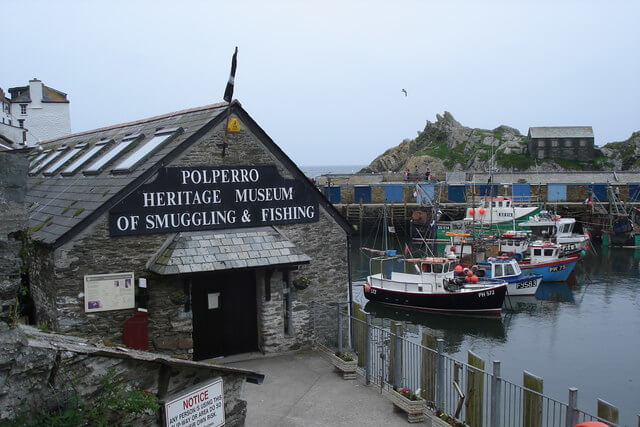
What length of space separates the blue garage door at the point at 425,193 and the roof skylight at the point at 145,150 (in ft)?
163

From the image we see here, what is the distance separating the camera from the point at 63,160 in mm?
21719

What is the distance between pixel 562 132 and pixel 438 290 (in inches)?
2423

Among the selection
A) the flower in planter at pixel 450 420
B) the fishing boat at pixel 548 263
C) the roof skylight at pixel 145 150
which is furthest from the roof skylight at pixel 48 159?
the fishing boat at pixel 548 263

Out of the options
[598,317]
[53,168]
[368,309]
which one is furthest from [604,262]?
[53,168]

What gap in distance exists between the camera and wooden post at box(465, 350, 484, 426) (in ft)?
36.9

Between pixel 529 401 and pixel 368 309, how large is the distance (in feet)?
80.9

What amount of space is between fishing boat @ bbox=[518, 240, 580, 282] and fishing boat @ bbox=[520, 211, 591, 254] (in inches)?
278

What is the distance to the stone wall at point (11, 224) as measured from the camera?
6055 millimetres

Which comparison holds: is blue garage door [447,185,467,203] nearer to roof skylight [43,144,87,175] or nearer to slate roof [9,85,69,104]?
slate roof [9,85,69,104]

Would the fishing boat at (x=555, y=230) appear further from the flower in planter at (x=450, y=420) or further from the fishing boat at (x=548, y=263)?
the flower in planter at (x=450, y=420)

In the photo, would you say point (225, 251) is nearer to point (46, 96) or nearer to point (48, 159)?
point (48, 159)

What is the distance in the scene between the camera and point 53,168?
2145 centimetres

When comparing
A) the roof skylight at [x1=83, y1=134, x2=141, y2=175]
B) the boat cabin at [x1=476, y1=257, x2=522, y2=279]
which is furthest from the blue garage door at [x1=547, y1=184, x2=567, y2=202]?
the roof skylight at [x1=83, y1=134, x2=141, y2=175]

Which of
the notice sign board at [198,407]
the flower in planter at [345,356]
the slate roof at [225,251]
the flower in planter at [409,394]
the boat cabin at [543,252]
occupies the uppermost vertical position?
the slate roof at [225,251]
